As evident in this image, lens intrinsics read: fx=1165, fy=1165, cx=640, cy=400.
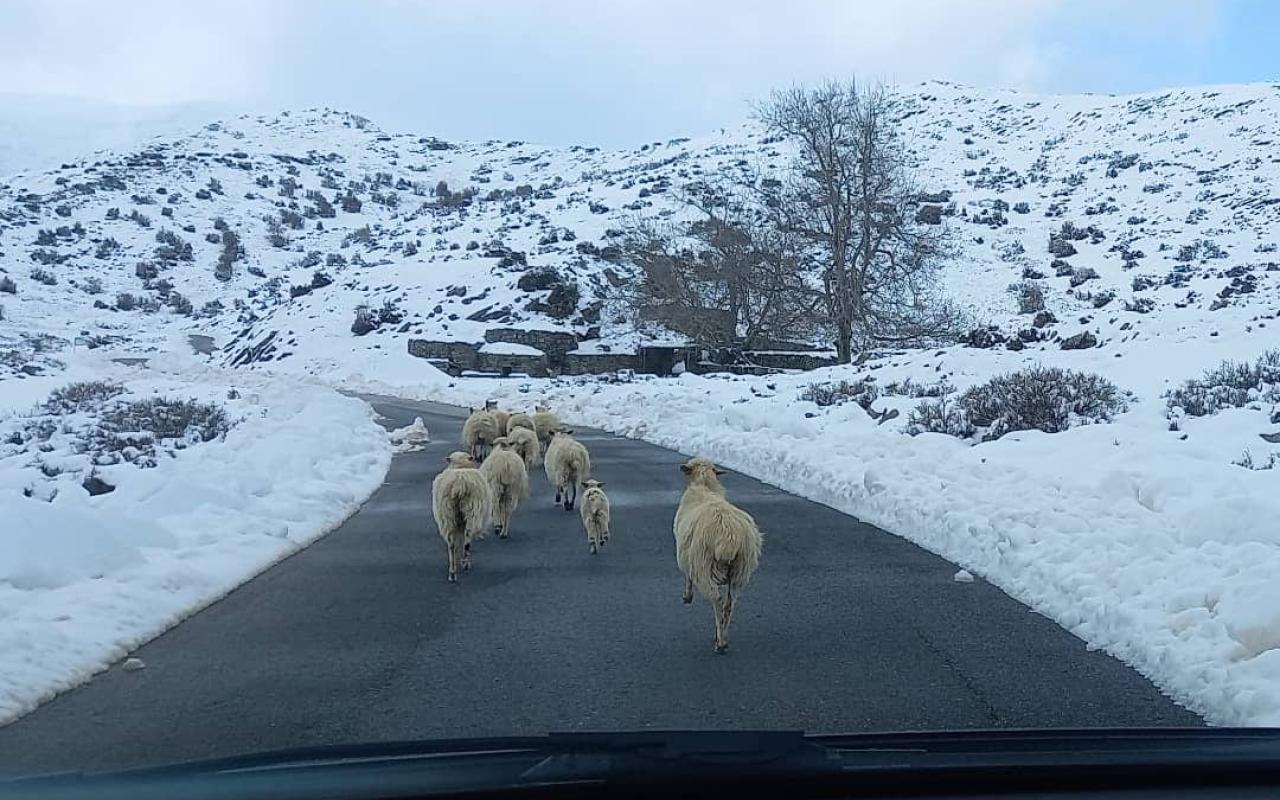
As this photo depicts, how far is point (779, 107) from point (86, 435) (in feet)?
72.4

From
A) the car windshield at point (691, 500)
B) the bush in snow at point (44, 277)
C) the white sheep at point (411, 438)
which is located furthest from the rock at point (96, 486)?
the bush in snow at point (44, 277)

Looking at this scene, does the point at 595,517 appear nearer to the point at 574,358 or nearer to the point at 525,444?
the point at 525,444

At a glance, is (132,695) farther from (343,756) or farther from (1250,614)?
(1250,614)

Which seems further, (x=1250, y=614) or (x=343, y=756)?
(x=1250, y=614)

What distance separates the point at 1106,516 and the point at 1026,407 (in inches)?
269

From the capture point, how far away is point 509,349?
4075cm

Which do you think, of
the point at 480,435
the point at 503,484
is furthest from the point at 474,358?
the point at 503,484

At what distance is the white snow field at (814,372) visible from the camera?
8297 mm

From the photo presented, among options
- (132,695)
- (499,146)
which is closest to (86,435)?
(132,695)

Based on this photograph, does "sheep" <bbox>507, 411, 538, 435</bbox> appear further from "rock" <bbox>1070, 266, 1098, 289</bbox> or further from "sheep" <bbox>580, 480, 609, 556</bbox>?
"rock" <bbox>1070, 266, 1098, 289</bbox>

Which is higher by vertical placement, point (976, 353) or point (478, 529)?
point (976, 353)

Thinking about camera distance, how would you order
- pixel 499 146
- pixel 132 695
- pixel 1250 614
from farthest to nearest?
pixel 499 146, pixel 1250 614, pixel 132 695

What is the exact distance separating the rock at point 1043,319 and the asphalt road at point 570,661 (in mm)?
27210

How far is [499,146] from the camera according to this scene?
108 m
